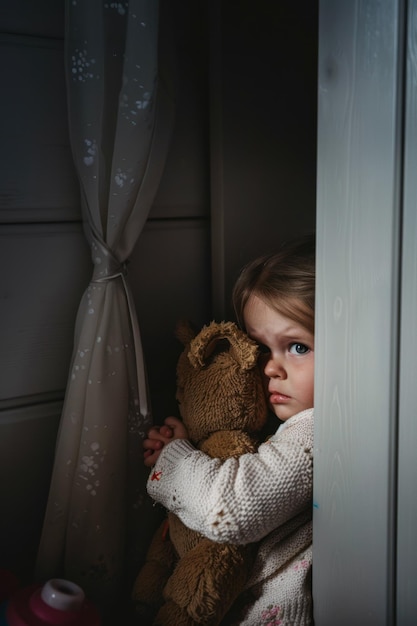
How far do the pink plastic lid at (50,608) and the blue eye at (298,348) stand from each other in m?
0.55

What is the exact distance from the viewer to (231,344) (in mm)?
1343

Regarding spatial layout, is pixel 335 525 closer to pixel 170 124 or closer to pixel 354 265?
pixel 354 265

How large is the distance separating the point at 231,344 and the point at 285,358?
4.0 inches

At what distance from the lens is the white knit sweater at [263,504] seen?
3.86 ft

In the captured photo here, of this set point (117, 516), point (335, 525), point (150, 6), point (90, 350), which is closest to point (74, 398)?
point (90, 350)

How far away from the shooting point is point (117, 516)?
140 cm

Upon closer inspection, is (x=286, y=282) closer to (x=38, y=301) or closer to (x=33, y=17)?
(x=38, y=301)

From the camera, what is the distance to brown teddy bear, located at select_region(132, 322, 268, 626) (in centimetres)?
123

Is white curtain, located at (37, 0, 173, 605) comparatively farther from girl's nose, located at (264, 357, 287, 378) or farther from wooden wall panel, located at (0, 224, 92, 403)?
girl's nose, located at (264, 357, 287, 378)

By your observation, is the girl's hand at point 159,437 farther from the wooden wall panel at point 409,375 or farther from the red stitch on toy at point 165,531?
the wooden wall panel at point 409,375

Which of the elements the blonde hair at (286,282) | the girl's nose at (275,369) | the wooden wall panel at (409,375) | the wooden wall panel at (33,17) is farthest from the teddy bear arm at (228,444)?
the wooden wall panel at (33,17)

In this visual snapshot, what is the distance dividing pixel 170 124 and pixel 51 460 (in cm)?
69

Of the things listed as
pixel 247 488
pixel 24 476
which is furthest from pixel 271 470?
pixel 24 476

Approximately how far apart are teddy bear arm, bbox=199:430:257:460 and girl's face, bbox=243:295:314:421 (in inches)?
3.2
